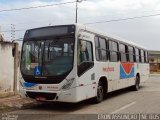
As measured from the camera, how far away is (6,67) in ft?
51.4

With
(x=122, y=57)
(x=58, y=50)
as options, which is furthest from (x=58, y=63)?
(x=122, y=57)

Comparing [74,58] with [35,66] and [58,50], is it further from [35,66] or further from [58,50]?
[35,66]

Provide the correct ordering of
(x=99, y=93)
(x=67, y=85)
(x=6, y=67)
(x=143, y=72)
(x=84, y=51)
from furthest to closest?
1. (x=143, y=72)
2. (x=6, y=67)
3. (x=99, y=93)
4. (x=84, y=51)
5. (x=67, y=85)

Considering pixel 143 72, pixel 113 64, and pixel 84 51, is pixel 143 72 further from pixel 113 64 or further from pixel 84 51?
pixel 84 51

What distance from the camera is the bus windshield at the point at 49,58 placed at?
1171cm

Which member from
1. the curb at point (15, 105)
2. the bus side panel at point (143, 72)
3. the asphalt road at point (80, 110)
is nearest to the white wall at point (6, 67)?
the curb at point (15, 105)

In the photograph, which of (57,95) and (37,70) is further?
(37,70)

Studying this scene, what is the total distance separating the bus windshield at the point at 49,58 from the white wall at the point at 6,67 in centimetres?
316

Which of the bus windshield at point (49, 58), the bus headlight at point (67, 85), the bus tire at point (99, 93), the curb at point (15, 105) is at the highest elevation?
the bus windshield at point (49, 58)

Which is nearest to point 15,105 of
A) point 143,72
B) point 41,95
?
point 41,95

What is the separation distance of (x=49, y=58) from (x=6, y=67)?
440 centimetres

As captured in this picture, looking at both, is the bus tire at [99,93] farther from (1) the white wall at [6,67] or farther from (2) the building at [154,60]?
(2) the building at [154,60]

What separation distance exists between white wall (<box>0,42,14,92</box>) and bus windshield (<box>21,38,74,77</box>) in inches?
124

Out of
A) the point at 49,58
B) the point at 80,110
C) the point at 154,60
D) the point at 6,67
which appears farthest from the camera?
the point at 154,60
